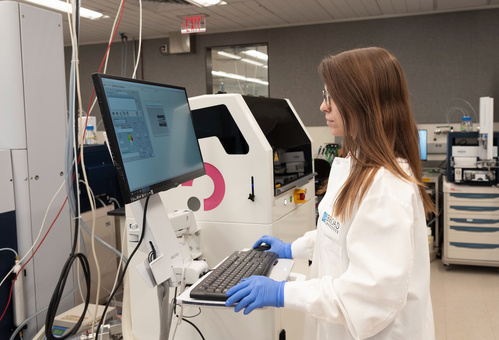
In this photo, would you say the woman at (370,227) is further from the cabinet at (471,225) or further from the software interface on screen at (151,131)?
the cabinet at (471,225)

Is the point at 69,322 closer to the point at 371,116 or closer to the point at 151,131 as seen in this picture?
the point at 151,131

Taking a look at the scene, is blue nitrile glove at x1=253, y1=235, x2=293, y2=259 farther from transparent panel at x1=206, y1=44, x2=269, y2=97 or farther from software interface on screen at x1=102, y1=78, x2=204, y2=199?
transparent panel at x1=206, y1=44, x2=269, y2=97

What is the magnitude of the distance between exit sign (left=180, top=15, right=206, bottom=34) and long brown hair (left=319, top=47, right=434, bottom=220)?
3.87 metres

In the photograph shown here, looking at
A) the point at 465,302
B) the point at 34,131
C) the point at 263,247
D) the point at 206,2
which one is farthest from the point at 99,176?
the point at 465,302

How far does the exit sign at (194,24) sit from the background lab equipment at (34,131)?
3298mm

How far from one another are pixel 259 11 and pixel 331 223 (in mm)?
4034

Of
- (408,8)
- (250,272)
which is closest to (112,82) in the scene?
(250,272)

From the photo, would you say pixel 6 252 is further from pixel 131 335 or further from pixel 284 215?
pixel 284 215

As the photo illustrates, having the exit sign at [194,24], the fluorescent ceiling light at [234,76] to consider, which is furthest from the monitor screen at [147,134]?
the fluorescent ceiling light at [234,76]

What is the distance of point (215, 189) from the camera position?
1675 millimetres

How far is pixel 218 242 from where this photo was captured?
168 centimetres

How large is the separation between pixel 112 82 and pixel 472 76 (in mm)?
4795

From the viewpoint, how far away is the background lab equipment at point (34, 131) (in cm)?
146

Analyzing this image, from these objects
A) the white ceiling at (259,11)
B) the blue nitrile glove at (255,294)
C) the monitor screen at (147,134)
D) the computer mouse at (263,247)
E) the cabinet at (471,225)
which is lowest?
the cabinet at (471,225)
